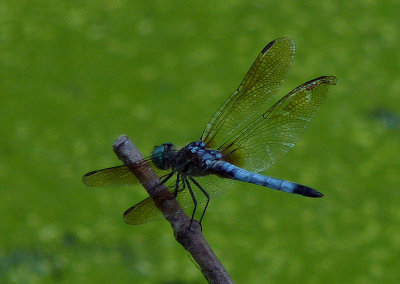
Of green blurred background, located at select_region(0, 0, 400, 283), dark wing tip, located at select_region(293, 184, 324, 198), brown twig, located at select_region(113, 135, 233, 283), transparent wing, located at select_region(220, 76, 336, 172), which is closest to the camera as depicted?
brown twig, located at select_region(113, 135, 233, 283)

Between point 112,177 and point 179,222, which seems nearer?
point 179,222

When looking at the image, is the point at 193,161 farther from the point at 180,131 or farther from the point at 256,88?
the point at 180,131

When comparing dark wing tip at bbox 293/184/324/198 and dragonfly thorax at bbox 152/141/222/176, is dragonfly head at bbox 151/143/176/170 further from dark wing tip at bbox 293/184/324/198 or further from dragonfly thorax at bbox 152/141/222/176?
dark wing tip at bbox 293/184/324/198

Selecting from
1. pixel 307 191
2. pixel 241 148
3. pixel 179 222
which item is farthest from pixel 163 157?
pixel 179 222

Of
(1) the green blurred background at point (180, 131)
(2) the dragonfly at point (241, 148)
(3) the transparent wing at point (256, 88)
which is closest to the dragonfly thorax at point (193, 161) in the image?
(2) the dragonfly at point (241, 148)

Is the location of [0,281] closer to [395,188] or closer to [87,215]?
[87,215]

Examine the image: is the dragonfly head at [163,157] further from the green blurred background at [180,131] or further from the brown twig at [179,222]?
the green blurred background at [180,131]

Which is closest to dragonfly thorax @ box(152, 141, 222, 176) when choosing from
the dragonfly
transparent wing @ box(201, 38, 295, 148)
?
the dragonfly

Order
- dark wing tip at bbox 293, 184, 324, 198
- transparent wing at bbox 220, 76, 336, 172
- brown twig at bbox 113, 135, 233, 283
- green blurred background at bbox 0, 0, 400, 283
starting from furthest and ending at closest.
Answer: green blurred background at bbox 0, 0, 400, 283 < transparent wing at bbox 220, 76, 336, 172 < dark wing tip at bbox 293, 184, 324, 198 < brown twig at bbox 113, 135, 233, 283
